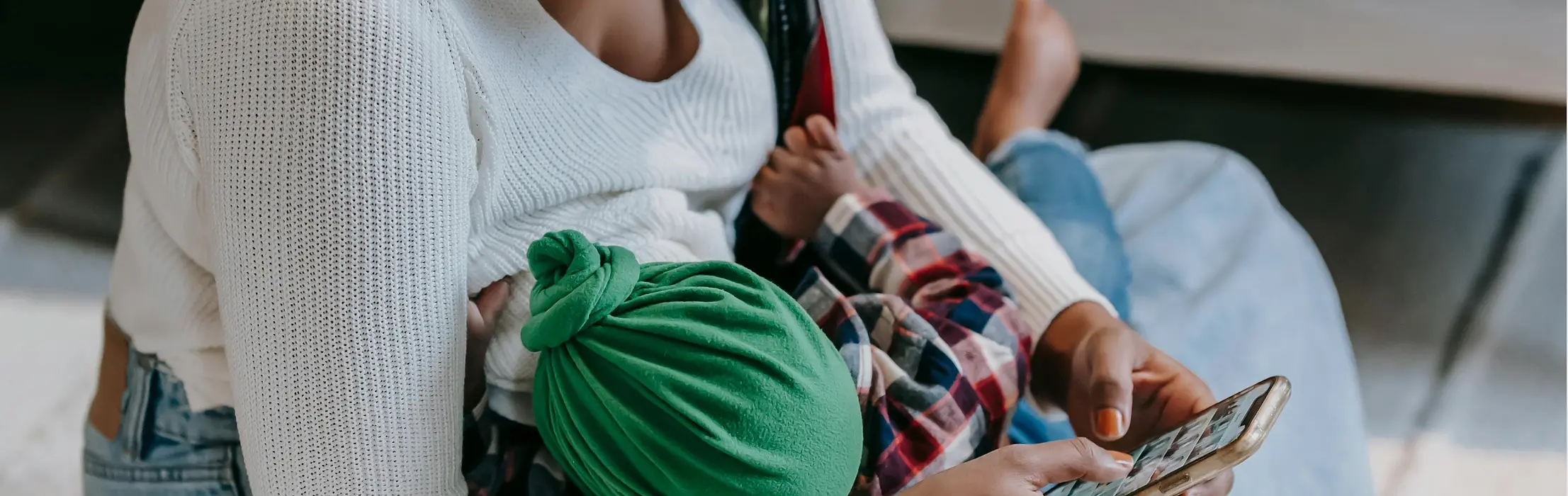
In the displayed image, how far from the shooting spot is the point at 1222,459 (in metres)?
0.42

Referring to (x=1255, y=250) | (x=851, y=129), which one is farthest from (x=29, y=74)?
(x=1255, y=250)

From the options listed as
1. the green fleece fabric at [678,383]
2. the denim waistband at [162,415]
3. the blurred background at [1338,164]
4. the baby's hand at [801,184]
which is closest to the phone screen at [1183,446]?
the green fleece fabric at [678,383]

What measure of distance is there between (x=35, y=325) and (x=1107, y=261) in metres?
0.93

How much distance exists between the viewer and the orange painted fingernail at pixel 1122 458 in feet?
1.50

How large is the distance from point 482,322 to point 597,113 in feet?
0.35

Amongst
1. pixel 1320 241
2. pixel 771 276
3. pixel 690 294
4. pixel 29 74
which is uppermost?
pixel 690 294

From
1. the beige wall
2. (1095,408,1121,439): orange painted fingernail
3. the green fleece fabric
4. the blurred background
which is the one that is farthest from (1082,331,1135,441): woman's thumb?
the beige wall

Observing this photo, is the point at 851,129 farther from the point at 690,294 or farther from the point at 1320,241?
the point at 1320,241

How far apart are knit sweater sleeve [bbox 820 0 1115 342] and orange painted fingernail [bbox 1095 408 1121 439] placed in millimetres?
118

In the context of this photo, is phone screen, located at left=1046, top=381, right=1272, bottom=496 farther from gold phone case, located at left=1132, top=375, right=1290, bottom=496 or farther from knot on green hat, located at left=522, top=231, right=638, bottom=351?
knot on green hat, located at left=522, top=231, right=638, bottom=351

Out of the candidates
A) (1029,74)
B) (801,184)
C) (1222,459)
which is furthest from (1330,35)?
(1222,459)

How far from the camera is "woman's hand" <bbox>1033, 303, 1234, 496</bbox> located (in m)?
0.51

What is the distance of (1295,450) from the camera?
0.68 m

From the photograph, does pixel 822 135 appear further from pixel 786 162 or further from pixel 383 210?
pixel 383 210
